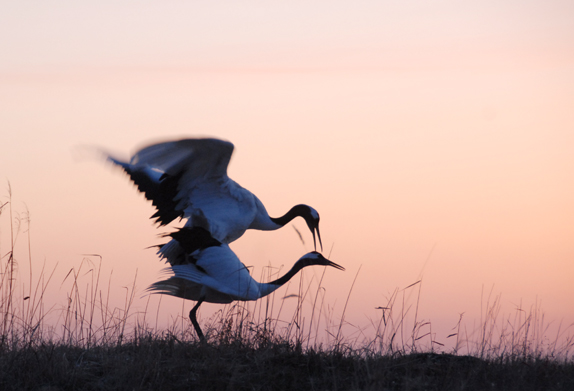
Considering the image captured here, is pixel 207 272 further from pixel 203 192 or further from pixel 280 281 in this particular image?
pixel 203 192

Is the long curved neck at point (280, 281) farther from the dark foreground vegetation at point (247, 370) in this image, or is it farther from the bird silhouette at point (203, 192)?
the dark foreground vegetation at point (247, 370)

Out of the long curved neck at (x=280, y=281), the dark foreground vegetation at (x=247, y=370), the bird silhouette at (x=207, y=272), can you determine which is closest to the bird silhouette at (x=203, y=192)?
the bird silhouette at (x=207, y=272)

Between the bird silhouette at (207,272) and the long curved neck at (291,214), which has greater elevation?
the long curved neck at (291,214)

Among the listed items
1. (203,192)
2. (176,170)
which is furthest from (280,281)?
(176,170)

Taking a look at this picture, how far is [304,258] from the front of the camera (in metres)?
6.81

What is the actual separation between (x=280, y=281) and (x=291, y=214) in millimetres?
1400

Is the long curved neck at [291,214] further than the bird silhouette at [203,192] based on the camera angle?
Yes

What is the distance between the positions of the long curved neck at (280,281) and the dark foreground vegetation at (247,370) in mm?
1010

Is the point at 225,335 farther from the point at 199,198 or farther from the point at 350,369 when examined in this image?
the point at 199,198

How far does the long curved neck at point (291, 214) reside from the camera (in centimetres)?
763

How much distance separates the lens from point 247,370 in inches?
193

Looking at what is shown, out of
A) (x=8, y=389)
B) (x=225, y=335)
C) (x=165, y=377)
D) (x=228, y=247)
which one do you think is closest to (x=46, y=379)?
(x=8, y=389)

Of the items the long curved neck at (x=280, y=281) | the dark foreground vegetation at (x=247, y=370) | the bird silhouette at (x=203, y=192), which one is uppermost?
the bird silhouette at (x=203, y=192)

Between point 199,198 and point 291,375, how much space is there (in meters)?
2.50
